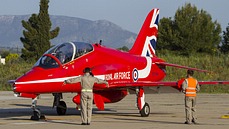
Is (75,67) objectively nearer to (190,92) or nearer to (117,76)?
(117,76)

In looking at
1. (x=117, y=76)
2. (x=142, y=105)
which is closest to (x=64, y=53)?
(x=117, y=76)

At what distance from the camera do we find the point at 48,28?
7269 cm

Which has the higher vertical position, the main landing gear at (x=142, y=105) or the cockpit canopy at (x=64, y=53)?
the cockpit canopy at (x=64, y=53)

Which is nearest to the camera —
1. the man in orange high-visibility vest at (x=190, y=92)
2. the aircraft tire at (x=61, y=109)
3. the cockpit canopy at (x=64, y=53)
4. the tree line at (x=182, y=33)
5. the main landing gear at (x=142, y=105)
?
the man in orange high-visibility vest at (x=190, y=92)

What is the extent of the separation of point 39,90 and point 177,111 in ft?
23.0

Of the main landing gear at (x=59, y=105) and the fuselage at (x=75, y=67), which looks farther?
the main landing gear at (x=59, y=105)

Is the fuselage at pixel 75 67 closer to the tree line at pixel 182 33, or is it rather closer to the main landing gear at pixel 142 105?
the main landing gear at pixel 142 105

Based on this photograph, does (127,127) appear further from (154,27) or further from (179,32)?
(179,32)

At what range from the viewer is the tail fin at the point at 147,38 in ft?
91.9

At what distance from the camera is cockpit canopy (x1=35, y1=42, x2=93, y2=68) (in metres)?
22.1

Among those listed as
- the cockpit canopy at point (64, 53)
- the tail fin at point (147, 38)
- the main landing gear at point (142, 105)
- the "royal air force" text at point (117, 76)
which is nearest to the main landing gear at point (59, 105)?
the "royal air force" text at point (117, 76)

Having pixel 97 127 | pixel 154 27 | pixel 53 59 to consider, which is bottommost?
pixel 97 127

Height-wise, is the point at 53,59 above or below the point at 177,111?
above

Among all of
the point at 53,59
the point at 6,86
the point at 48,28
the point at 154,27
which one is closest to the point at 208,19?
the point at 48,28
